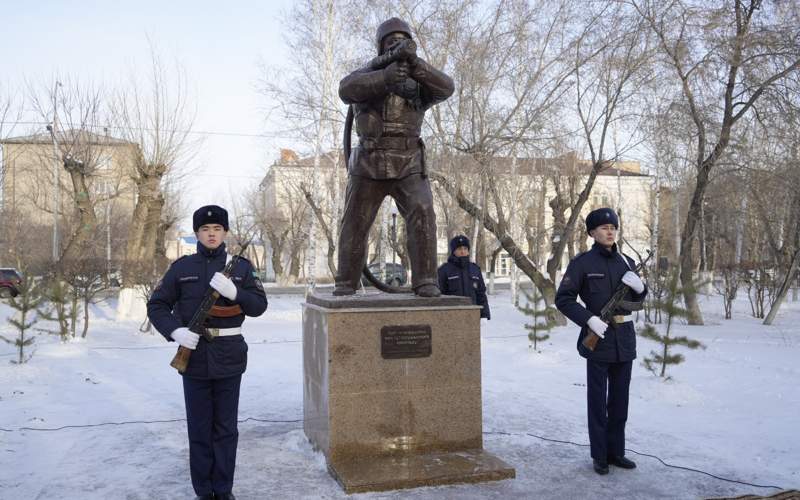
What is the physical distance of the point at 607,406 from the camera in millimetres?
4363

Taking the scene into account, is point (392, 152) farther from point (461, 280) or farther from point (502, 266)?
point (502, 266)

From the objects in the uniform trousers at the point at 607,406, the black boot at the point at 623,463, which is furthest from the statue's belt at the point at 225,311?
the black boot at the point at 623,463

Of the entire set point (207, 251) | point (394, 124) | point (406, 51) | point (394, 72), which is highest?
point (406, 51)

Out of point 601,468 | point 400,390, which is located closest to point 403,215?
point 400,390

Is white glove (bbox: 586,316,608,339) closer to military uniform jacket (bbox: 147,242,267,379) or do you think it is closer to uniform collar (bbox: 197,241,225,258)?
military uniform jacket (bbox: 147,242,267,379)

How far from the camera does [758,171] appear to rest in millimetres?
12961

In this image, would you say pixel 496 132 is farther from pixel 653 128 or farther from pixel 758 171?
pixel 758 171

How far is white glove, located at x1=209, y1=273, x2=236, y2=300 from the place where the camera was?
3.48m

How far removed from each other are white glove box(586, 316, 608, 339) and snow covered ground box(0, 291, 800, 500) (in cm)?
97

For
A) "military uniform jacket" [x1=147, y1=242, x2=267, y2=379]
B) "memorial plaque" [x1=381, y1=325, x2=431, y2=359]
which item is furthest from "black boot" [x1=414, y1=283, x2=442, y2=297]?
"military uniform jacket" [x1=147, y1=242, x2=267, y2=379]

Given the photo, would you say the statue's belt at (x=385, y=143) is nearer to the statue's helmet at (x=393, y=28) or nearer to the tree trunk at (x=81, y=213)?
the statue's helmet at (x=393, y=28)

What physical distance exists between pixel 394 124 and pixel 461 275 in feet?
14.8

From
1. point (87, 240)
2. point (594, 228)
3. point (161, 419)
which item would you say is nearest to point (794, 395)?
point (594, 228)

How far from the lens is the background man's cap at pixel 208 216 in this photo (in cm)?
375
